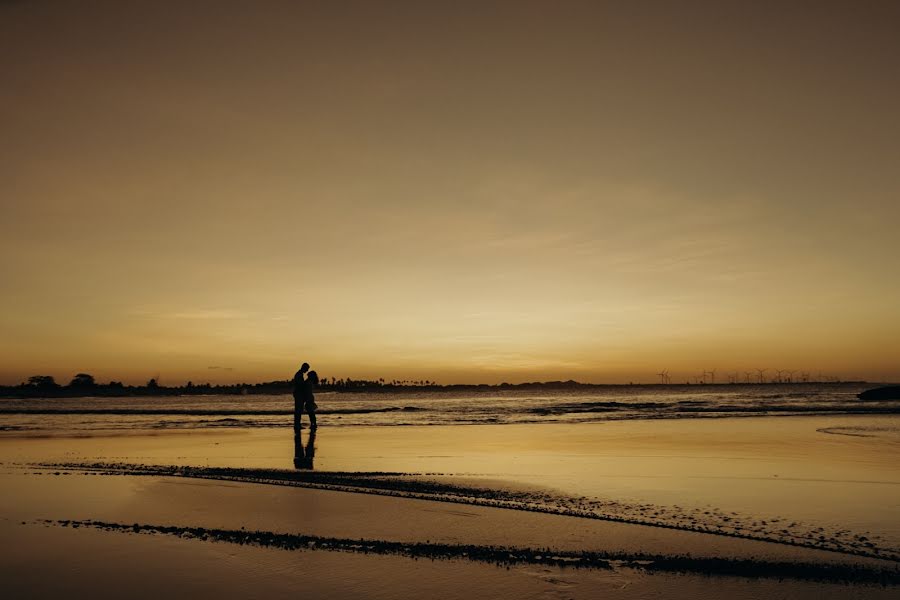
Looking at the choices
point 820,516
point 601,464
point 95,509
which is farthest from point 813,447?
point 95,509

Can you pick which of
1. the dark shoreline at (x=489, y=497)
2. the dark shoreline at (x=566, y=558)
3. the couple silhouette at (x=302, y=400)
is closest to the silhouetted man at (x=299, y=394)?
the couple silhouette at (x=302, y=400)

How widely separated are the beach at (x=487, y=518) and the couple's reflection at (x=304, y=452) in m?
0.36

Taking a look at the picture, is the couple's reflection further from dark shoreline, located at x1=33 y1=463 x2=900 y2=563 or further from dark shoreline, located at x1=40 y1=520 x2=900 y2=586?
dark shoreline, located at x1=40 y1=520 x2=900 y2=586

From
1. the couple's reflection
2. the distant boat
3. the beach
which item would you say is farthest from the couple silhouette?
the distant boat

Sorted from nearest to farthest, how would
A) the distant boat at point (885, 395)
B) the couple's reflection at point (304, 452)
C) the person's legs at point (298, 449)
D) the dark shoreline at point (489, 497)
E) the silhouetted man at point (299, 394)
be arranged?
1. the dark shoreline at point (489, 497)
2. the couple's reflection at point (304, 452)
3. the person's legs at point (298, 449)
4. the silhouetted man at point (299, 394)
5. the distant boat at point (885, 395)

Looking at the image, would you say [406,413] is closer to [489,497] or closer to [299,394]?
[299,394]

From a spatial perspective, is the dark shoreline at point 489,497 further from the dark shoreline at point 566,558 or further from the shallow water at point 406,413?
the shallow water at point 406,413

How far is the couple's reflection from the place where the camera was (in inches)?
675

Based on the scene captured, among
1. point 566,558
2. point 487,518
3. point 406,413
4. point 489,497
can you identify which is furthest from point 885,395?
point 566,558

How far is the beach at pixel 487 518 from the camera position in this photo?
279 inches

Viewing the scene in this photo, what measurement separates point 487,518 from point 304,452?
11.5 meters

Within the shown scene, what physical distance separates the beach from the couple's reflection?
362 mm

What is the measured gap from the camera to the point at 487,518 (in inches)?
397

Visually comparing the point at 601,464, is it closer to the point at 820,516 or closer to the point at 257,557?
the point at 820,516
